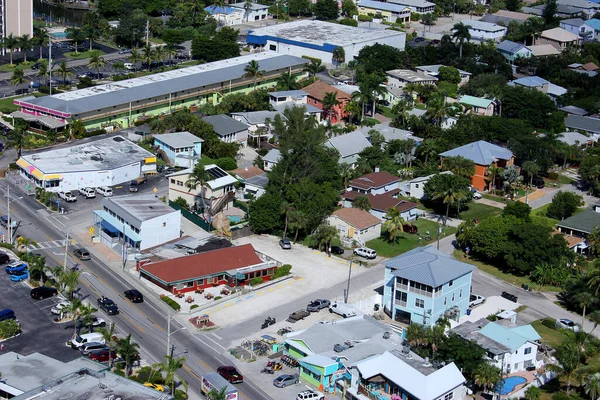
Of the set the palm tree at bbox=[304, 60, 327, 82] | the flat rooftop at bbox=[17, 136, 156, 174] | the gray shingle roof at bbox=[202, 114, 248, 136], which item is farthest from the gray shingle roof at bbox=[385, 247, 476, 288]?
the palm tree at bbox=[304, 60, 327, 82]

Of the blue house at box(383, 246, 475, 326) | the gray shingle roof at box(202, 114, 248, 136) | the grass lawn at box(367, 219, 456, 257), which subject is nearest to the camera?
the blue house at box(383, 246, 475, 326)

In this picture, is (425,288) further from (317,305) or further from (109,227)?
(109,227)

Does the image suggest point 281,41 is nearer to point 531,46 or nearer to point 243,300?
point 531,46

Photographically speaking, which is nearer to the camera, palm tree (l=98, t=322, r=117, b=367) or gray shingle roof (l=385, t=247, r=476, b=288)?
palm tree (l=98, t=322, r=117, b=367)

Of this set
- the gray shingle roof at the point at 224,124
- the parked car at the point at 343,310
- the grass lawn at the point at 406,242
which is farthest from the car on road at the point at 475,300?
the gray shingle roof at the point at 224,124

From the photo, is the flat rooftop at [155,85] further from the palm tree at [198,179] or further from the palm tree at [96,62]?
the palm tree at [198,179]

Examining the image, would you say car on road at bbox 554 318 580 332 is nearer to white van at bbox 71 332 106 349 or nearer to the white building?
the white building
